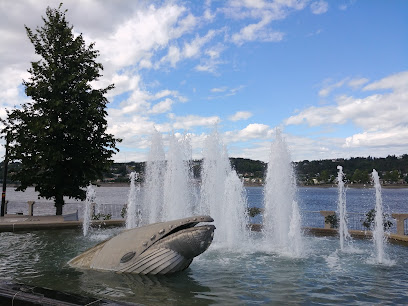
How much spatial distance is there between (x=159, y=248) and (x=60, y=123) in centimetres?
1736

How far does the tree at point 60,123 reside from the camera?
22812mm

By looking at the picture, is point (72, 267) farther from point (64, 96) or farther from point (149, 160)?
point (64, 96)

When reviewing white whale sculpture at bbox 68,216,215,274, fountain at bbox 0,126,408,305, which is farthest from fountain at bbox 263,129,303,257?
white whale sculpture at bbox 68,216,215,274

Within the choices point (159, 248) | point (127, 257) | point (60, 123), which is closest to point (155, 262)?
point (159, 248)

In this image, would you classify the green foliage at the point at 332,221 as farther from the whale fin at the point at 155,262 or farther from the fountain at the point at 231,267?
the whale fin at the point at 155,262

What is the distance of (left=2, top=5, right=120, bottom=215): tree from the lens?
74.8 feet

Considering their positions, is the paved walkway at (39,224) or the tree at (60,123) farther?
the tree at (60,123)

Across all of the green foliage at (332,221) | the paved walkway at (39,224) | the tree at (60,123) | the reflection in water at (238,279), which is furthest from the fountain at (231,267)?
the tree at (60,123)

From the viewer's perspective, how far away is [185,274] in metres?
8.96

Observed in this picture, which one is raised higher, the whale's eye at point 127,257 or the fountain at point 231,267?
the whale's eye at point 127,257

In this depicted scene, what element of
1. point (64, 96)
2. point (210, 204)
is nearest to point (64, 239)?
point (210, 204)

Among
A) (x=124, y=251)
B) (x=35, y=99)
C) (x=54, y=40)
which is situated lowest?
(x=124, y=251)

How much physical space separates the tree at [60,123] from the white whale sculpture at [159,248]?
1516cm

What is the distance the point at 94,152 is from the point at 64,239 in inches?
340
